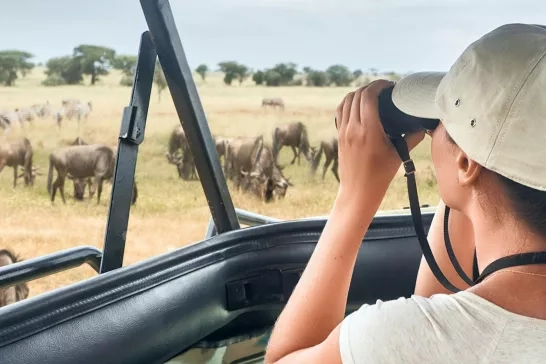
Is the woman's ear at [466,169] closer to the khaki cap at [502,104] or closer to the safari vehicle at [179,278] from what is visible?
the khaki cap at [502,104]

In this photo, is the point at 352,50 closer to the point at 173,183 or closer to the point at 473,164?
the point at 173,183

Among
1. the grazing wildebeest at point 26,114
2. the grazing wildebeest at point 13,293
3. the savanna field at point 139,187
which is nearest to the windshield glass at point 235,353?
the savanna field at point 139,187

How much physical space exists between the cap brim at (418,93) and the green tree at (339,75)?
103 centimetres

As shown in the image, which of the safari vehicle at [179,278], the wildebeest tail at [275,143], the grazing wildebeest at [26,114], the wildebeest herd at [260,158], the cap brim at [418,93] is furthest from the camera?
the wildebeest tail at [275,143]

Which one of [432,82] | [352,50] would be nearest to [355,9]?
[352,50]

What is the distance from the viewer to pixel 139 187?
65.3 inches

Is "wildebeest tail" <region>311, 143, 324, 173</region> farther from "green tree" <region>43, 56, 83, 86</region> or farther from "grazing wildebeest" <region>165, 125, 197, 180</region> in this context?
"green tree" <region>43, 56, 83, 86</region>

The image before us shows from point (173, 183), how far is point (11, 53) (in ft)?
1.91

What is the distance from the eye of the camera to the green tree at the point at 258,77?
205cm

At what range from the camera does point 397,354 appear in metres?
0.60

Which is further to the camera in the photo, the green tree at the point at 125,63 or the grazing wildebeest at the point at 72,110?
the grazing wildebeest at the point at 72,110

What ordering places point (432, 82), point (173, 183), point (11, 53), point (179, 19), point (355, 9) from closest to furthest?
point (432, 82) → point (179, 19) → point (11, 53) → point (173, 183) → point (355, 9)

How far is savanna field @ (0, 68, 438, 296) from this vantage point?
1.58m

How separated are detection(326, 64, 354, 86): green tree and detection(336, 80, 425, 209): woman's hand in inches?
40.0
